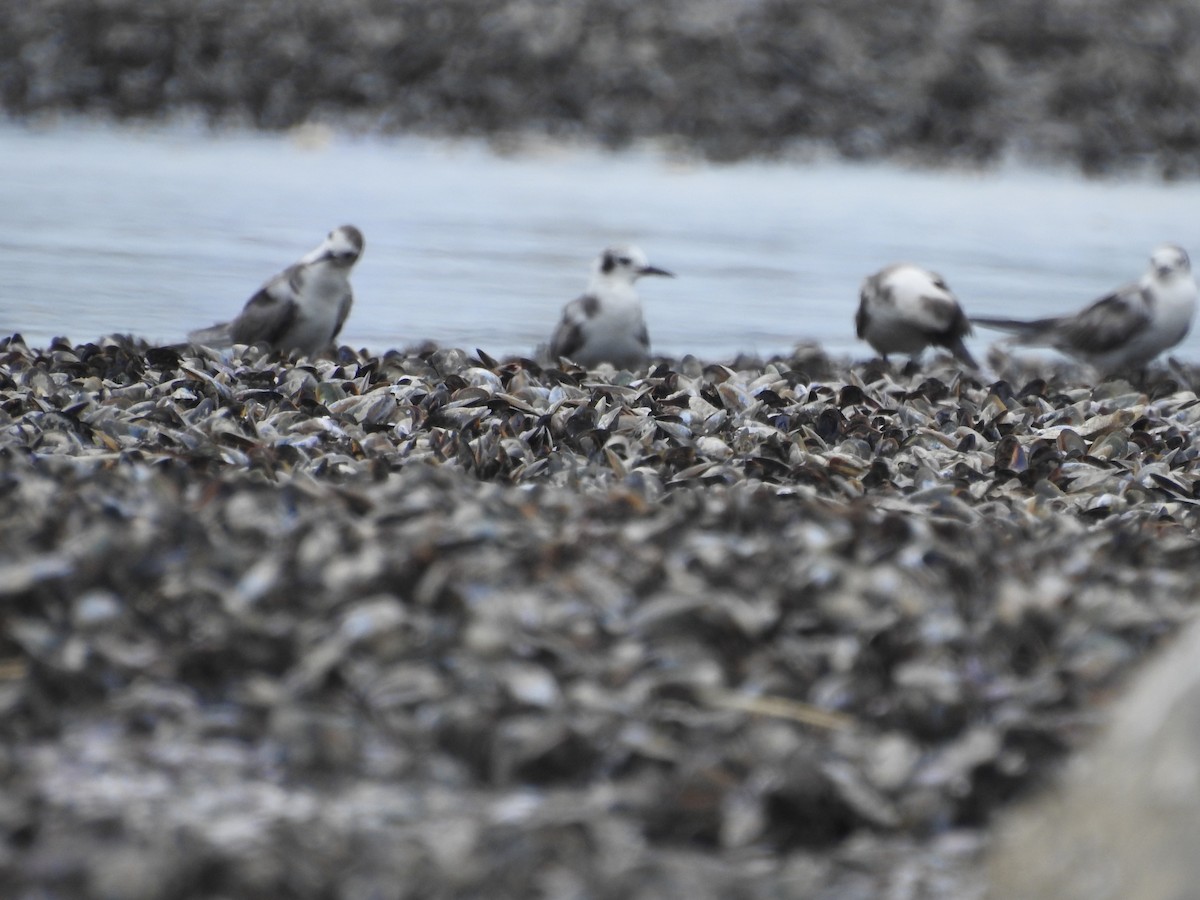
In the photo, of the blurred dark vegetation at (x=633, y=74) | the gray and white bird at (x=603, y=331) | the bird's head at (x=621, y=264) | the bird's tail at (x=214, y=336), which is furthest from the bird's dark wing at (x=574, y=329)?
the blurred dark vegetation at (x=633, y=74)

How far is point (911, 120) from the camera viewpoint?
47.9 feet

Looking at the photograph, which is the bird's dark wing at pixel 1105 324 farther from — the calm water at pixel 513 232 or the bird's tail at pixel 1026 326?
the calm water at pixel 513 232

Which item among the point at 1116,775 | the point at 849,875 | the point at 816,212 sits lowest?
the point at 849,875

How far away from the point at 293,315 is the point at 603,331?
3.45 ft

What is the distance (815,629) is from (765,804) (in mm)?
426

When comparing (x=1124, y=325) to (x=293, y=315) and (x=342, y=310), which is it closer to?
(x=342, y=310)

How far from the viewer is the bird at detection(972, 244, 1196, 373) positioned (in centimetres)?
605

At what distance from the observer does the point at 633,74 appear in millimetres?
14758

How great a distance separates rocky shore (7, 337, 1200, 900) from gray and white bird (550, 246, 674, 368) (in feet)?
6.75

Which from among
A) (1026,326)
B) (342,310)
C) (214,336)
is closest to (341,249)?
(342,310)

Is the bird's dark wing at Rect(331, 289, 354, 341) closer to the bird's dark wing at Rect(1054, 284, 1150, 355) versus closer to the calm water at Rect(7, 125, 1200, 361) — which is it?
the calm water at Rect(7, 125, 1200, 361)

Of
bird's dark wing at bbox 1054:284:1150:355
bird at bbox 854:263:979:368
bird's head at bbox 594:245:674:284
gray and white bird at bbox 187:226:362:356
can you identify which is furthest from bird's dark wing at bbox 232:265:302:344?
bird's dark wing at bbox 1054:284:1150:355

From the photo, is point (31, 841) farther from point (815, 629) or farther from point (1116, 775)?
point (1116, 775)

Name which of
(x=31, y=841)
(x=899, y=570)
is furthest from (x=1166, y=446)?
(x=31, y=841)
